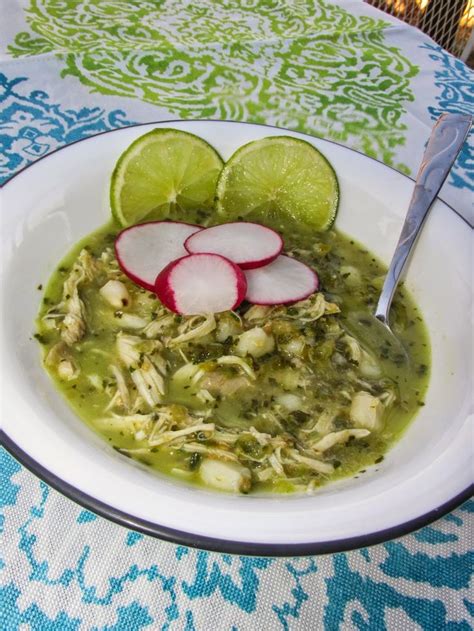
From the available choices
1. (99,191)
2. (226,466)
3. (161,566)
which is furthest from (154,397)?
(99,191)

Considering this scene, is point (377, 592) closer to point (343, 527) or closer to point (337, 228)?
point (343, 527)

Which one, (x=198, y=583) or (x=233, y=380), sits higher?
(x=233, y=380)

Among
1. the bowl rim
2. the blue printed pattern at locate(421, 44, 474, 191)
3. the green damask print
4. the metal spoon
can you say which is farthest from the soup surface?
the green damask print

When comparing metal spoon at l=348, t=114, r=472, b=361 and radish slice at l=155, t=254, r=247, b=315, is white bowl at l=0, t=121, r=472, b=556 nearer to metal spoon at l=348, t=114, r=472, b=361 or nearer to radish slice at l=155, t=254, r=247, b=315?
metal spoon at l=348, t=114, r=472, b=361

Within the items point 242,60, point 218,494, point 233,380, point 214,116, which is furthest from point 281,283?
point 242,60

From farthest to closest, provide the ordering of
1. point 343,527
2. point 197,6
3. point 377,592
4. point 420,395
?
1. point 197,6
2. point 420,395
3. point 377,592
4. point 343,527

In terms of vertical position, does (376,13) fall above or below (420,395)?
above

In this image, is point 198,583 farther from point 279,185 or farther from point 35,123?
point 35,123
